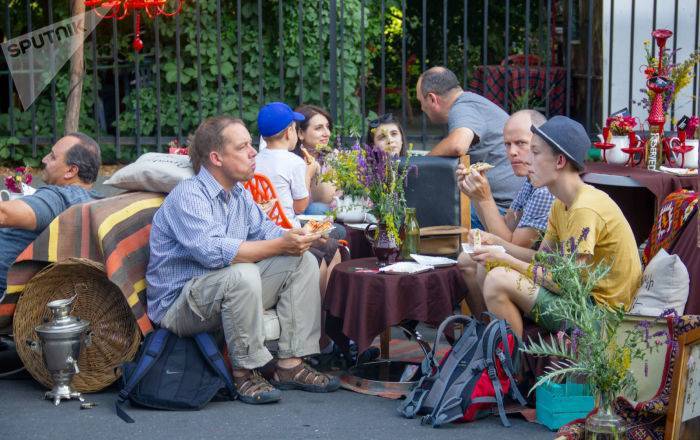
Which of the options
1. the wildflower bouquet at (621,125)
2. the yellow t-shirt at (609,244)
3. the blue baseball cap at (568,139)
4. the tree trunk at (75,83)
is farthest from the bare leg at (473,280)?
the tree trunk at (75,83)

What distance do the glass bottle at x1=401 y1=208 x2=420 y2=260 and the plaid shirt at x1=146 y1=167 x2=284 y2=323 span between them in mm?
861

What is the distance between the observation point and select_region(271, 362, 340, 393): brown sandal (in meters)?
5.17

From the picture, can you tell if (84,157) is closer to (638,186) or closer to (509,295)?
(509,295)

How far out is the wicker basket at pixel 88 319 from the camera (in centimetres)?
514

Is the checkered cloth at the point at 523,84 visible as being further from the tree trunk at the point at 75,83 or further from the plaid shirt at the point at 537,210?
the plaid shirt at the point at 537,210

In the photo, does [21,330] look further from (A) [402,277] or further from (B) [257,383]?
(A) [402,277]

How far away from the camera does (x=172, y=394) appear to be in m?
4.89

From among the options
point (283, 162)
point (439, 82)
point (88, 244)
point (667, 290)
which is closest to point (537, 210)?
point (667, 290)

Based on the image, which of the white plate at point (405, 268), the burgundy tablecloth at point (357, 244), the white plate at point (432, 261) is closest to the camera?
the white plate at point (405, 268)

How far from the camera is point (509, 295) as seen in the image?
4781mm

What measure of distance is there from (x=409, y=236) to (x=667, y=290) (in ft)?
4.86

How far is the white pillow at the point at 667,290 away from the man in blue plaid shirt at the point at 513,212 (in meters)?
0.79

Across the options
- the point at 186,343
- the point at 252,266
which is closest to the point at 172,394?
the point at 186,343

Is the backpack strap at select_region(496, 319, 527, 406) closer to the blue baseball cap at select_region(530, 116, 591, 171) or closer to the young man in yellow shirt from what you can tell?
the young man in yellow shirt
